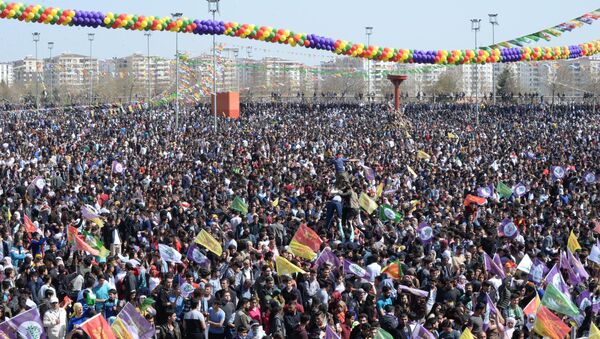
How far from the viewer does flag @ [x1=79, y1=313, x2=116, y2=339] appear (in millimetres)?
9961

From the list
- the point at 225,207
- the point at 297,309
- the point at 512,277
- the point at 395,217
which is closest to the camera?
the point at 297,309

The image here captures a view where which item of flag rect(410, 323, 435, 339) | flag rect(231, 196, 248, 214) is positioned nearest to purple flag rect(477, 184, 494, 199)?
flag rect(231, 196, 248, 214)

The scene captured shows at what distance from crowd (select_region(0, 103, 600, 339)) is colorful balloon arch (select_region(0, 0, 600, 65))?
105 inches

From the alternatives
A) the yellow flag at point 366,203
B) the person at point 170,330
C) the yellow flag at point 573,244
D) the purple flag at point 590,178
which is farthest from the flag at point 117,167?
the person at point 170,330

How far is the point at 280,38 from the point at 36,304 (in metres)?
8.29

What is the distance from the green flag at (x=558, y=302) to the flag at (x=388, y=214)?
7461 mm

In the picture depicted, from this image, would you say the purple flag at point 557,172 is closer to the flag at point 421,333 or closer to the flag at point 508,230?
the flag at point 508,230

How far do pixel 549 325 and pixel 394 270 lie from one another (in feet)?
9.90

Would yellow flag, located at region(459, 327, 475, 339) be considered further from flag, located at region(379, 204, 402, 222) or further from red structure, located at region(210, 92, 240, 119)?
red structure, located at region(210, 92, 240, 119)

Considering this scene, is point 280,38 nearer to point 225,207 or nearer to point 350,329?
point 225,207

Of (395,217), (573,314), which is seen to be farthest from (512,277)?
(395,217)

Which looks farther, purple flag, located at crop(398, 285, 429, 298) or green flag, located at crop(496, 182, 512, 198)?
green flag, located at crop(496, 182, 512, 198)

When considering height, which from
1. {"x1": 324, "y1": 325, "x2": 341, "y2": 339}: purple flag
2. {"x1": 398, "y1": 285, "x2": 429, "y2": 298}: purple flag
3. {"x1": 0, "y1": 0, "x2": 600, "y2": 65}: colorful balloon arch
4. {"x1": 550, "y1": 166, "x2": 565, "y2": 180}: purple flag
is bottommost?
{"x1": 398, "y1": 285, "x2": 429, "y2": 298}: purple flag

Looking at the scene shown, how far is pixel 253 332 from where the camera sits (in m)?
10.4
